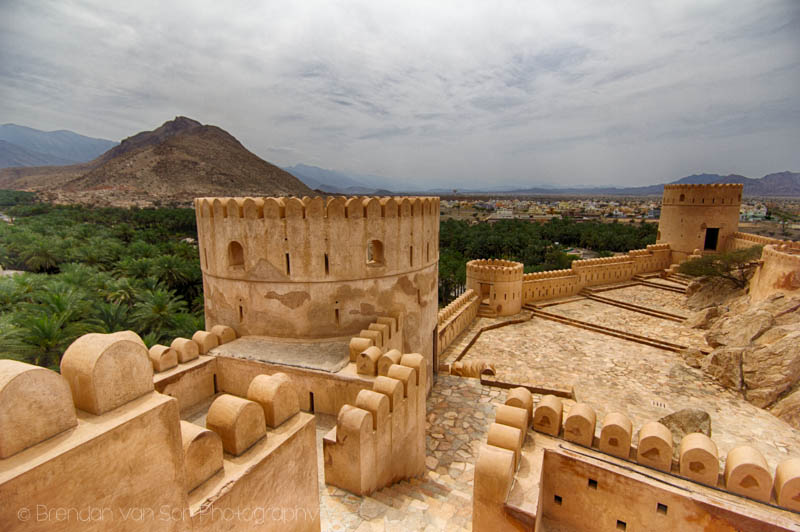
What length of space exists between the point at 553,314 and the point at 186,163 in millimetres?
84312

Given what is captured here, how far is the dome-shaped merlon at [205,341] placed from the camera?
6992mm

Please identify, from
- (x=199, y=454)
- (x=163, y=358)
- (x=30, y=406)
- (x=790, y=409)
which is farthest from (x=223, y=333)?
(x=790, y=409)

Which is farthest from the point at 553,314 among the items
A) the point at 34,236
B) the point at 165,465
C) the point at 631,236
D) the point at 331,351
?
the point at 34,236

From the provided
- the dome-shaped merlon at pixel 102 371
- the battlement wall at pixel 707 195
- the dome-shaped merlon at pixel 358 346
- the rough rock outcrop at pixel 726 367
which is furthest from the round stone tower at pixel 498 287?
the dome-shaped merlon at pixel 102 371

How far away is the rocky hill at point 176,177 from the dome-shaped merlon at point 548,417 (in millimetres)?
74989

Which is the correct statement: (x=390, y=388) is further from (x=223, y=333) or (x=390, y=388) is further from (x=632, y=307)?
(x=632, y=307)

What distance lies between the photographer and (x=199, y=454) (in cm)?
266

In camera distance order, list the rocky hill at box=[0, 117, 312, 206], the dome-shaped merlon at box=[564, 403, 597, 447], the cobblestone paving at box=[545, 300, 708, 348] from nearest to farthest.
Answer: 1. the dome-shaped merlon at box=[564, 403, 597, 447]
2. the cobblestone paving at box=[545, 300, 708, 348]
3. the rocky hill at box=[0, 117, 312, 206]

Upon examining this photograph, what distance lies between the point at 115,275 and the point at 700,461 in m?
24.1

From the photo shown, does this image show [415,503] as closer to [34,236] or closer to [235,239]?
[235,239]

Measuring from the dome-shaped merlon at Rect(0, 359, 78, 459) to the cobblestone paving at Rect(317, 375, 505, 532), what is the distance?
336 centimetres

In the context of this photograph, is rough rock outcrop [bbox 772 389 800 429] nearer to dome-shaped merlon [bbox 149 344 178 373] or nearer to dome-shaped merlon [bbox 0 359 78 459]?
dome-shaped merlon [bbox 0 359 78 459]

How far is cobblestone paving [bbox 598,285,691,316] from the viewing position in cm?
1866

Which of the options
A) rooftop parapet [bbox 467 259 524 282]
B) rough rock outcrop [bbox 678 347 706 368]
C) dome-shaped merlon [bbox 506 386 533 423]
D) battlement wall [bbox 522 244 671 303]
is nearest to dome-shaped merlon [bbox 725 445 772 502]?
dome-shaped merlon [bbox 506 386 533 423]
